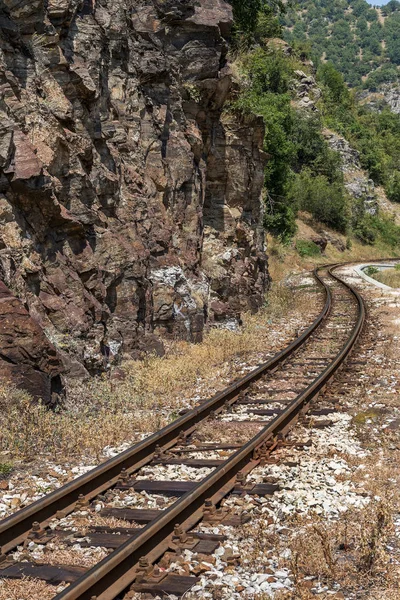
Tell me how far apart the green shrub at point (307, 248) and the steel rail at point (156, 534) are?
39.9 m

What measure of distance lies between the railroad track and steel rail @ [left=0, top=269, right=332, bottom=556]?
0.01 metres

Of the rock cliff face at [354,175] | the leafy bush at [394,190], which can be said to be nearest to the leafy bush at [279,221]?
the rock cliff face at [354,175]

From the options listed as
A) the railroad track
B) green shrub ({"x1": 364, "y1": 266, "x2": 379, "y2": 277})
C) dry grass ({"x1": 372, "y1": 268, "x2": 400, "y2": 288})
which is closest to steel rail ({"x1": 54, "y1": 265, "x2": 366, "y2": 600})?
the railroad track

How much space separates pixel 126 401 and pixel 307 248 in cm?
4007

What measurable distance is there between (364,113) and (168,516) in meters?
106

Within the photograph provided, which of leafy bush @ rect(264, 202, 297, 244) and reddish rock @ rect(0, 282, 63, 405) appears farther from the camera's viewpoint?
leafy bush @ rect(264, 202, 297, 244)

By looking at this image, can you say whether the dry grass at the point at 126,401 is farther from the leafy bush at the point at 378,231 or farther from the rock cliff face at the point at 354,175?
the rock cliff face at the point at 354,175

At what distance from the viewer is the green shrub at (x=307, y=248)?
4864cm

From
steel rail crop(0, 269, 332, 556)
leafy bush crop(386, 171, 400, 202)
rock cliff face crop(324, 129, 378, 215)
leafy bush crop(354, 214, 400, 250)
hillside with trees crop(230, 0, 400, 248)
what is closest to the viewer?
steel rail crop(0, 269, 332, 556)

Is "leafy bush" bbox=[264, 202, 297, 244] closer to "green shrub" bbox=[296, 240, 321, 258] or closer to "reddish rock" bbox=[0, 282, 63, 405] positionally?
"green shrub" bbox=[296, 240, 321, 258]

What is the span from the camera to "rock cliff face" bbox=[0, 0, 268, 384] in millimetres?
11172

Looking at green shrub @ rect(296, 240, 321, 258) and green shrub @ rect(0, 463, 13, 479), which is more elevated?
green shrub @ rect(296, 240, 321, 258)

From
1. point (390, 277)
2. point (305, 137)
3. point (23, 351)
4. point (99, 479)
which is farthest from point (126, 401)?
point (305, 137)

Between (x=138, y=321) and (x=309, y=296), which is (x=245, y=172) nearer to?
(x=309, y=296)
